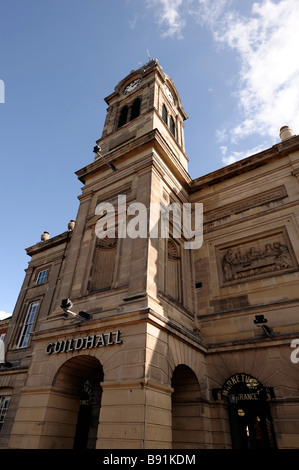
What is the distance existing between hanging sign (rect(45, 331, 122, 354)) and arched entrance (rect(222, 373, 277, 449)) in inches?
200

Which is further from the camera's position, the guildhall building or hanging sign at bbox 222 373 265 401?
hanging sign at bbox 222 373 265 401

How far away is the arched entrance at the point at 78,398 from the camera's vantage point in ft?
35.4

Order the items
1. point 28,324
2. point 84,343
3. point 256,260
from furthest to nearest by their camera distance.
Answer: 1. point 28,324
2. point 256,260
3. point 84,343

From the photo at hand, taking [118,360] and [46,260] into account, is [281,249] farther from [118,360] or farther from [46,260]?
[46,260]

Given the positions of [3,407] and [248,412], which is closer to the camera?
[248,412]

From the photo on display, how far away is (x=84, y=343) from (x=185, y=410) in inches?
188

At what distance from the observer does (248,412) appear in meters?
11.3

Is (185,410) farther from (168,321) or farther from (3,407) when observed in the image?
(3,407)

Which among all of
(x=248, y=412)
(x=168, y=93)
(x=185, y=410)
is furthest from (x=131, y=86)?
(x=248, y=412)

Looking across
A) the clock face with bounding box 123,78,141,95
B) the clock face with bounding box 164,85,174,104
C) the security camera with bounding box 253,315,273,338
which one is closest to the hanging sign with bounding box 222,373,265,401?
the security camera with bounding box 253,315,273,338

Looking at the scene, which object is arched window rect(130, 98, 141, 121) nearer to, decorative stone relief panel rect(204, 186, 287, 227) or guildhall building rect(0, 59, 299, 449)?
guildhall building rect(0, 59, 299, 449)

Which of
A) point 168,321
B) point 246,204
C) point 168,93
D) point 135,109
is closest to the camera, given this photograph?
point 168,321

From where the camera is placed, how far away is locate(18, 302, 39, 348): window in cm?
1890

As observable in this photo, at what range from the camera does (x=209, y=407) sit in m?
11.6
